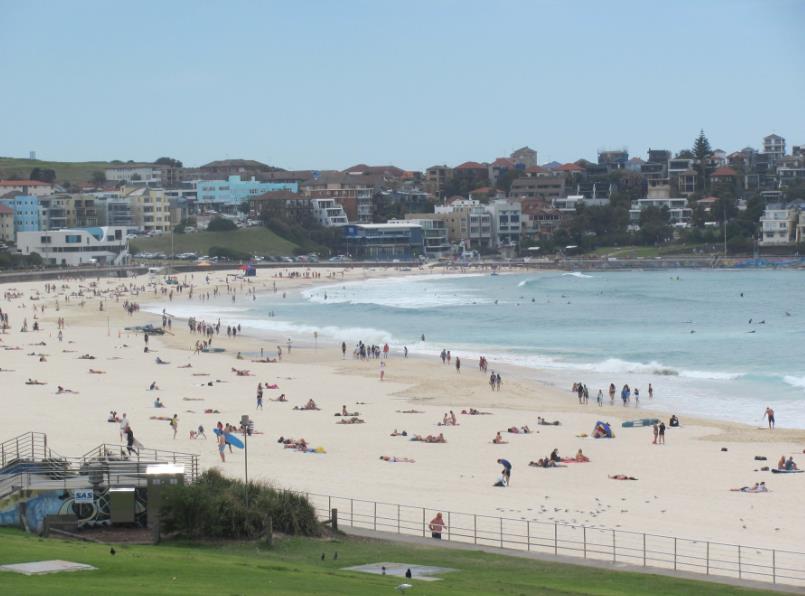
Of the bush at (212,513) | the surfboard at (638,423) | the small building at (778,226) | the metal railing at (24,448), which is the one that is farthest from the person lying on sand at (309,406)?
the small building at (778,226)

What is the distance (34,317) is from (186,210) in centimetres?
7872

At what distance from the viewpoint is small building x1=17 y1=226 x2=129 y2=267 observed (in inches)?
3964

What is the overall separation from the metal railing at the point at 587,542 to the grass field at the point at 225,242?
99.3 m

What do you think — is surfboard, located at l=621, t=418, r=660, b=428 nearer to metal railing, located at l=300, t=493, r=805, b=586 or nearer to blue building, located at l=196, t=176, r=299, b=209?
metal railing, located at l=300, t=493, r=805, b=586

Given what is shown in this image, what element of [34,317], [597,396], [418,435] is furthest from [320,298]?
[418,435]

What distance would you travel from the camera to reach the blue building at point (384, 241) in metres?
124

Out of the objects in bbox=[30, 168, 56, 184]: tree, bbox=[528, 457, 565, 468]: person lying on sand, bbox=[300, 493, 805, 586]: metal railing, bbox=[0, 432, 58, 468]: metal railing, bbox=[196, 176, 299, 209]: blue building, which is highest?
bbox=[30, 168, 56, 184]: tree

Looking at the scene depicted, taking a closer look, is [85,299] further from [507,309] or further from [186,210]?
[186,210]

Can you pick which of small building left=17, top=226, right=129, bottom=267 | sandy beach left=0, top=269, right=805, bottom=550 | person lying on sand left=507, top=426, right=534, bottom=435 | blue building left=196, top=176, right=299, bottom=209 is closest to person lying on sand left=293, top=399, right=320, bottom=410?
sandy beach left=0, top=269, right=805, bottom=550

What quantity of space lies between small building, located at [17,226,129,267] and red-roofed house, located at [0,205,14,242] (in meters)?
7.65

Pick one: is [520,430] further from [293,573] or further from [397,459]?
[293,573]

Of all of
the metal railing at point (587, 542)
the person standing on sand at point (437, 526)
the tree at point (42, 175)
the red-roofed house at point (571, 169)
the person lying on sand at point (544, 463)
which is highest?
the red-roofed house at point (571, 169)

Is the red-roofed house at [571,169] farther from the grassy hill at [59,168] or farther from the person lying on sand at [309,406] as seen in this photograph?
the person lying on sand at [309,406]

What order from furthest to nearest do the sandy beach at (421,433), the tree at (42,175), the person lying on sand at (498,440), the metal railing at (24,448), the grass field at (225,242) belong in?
the tree at (42,175)
the grass field at (225,242)
the person lying on sand at (498,440)
the metal railing at (24,448)
the sandy beach at (421,433)
